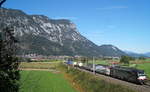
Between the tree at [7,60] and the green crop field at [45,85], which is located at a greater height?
the tree at [7,60]

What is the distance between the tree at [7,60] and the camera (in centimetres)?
1942

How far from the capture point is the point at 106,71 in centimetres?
8150

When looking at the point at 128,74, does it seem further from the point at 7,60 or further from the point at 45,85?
the point at 7,60

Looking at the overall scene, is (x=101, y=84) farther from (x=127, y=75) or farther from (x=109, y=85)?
(x=127, y=75)

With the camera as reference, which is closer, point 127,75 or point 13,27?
point 13,27

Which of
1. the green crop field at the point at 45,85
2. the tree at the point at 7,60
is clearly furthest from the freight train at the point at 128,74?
the tree at the point at 7,60

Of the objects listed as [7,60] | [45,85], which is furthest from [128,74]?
[7,60]

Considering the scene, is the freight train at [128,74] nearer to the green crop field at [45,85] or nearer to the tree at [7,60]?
the green crop field at [45,85]

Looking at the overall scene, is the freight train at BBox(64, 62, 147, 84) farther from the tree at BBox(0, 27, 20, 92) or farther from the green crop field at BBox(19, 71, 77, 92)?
the tree at BBox(0, 27, 20, 92)

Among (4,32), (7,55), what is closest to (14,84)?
(7,55)

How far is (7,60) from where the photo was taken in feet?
65.9

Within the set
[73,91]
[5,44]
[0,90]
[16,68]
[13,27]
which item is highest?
[13,27]

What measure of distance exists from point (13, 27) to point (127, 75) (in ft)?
142

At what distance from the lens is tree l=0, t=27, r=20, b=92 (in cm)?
1942
